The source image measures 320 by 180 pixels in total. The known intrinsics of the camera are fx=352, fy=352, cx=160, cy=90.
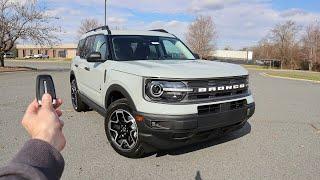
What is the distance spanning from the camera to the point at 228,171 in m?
4.57

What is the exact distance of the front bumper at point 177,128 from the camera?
15.0 ft

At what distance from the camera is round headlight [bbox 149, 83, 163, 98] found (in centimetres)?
468

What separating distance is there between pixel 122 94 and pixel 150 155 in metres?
1.01

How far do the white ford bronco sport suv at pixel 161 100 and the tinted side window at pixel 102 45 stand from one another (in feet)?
0.14

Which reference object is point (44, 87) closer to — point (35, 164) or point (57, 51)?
point (35, 164)

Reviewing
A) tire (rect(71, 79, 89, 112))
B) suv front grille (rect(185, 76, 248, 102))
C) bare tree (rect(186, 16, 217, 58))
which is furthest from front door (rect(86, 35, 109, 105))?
bare tree (rect(186, 16, 217, 58))

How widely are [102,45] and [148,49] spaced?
0.86m

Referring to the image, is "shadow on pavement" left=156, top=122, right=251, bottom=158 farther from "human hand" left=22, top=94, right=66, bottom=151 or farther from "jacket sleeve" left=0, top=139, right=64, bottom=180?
"jacket sleeve" left=0, top=139, right=64, bottom=180

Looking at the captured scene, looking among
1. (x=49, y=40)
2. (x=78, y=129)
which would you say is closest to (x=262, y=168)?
(x=78, y=129)

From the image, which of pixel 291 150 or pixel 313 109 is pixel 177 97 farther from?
pixel 313 109

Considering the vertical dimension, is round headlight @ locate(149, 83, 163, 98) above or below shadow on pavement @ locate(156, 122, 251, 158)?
above

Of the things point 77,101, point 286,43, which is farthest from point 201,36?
point 77,101

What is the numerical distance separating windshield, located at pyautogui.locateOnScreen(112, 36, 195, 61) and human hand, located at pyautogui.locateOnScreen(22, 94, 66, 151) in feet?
14.5

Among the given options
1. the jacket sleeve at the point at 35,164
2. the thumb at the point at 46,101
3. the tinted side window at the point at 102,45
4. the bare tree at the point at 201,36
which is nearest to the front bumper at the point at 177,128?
the tinted side window at the point at 102,45
